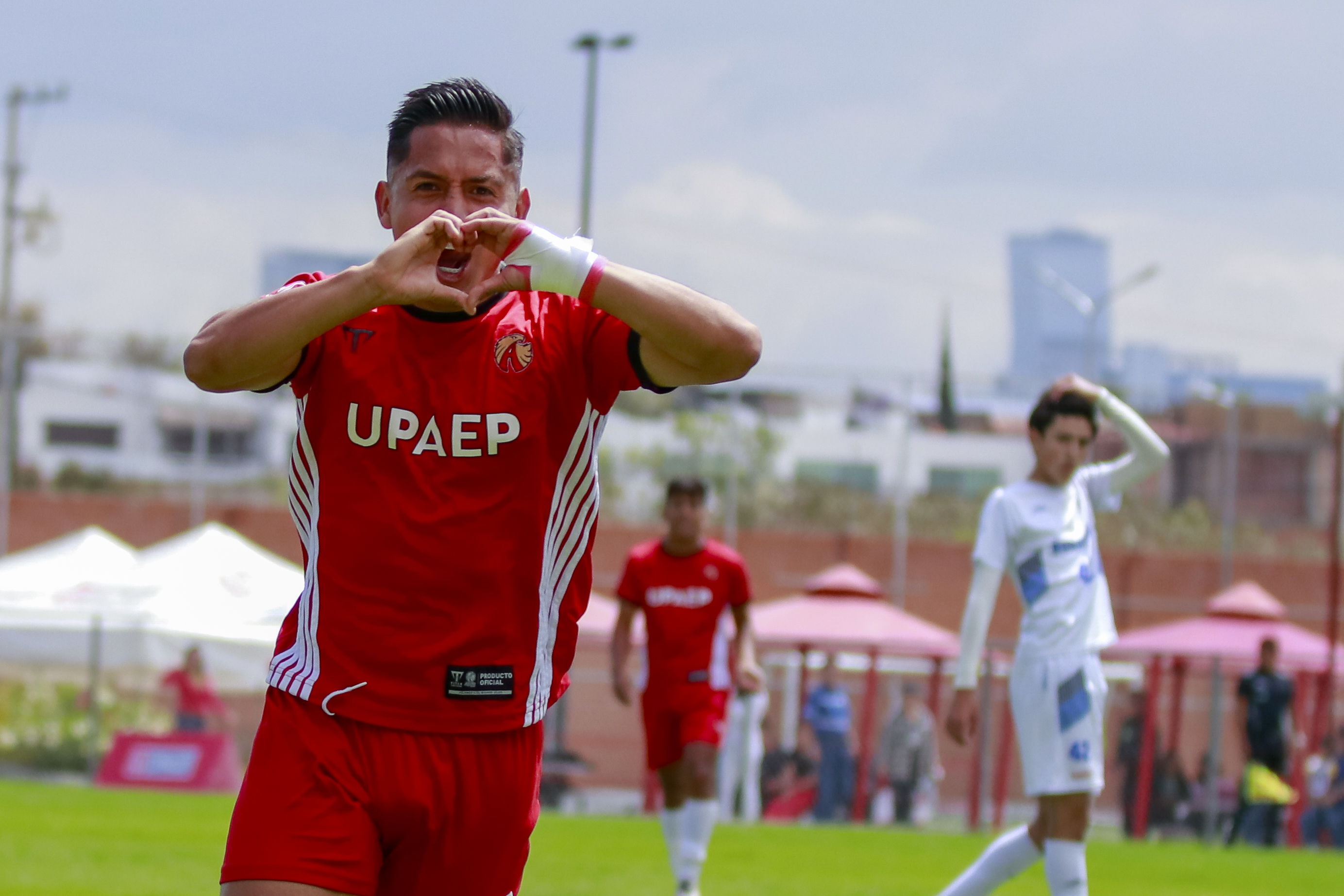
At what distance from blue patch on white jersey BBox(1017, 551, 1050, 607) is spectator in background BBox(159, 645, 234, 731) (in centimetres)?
1593

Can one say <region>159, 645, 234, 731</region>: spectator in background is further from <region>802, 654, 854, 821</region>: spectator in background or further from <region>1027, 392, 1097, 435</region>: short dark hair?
<region>1027, 392, 1097, 435</region>: short dark hair

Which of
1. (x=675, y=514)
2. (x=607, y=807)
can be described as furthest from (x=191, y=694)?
(x=675, y=514)

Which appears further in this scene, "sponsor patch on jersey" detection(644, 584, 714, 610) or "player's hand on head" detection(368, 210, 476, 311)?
"sponsor patch on jersey" detection(644, 584, 714, 610)

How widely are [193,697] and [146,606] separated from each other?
60.4 inches

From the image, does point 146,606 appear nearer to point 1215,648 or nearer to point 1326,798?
point 1215,648

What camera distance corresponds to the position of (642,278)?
129 inches

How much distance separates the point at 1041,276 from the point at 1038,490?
30.8m

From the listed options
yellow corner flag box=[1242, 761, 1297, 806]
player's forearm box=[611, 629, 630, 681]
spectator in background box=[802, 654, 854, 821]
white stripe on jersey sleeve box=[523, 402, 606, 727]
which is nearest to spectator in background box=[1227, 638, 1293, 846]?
yellow corner flag box=[1242, 761, 1297, 806]

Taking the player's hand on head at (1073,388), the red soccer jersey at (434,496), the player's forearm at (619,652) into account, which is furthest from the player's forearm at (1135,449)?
the red soccer jersey at (434,496)

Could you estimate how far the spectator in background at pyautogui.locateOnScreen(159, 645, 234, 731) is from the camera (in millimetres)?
21688

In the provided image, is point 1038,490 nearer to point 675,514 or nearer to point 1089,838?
point 675,514

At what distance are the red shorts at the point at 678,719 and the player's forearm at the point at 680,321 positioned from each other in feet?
22.7

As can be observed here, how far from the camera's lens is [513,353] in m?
3.47

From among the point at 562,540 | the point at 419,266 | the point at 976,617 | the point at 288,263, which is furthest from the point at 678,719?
the point at 288,263
